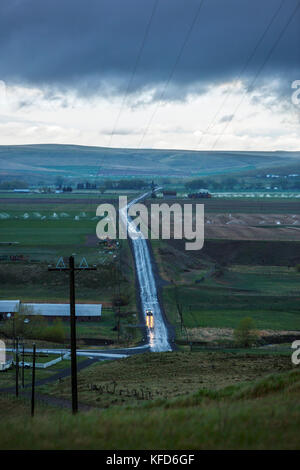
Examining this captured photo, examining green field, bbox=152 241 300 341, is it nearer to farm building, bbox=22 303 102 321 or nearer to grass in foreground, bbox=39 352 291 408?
farm building, bbox=22 303 102 321

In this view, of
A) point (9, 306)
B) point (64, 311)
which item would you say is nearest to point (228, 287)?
point (64, 311)

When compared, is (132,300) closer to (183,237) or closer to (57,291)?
(57,291)

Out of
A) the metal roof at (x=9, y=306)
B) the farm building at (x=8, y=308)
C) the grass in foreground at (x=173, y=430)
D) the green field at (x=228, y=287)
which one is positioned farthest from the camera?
the metal roof at (x=9, y=306)

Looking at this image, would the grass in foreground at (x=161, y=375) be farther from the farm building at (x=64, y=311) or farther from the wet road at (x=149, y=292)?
the farm building at (x=64, y=311)

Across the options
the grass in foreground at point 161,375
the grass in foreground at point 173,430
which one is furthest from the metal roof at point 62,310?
the grass in foreground at point 173,430

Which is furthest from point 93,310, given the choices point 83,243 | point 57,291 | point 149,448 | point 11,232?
point 11,232

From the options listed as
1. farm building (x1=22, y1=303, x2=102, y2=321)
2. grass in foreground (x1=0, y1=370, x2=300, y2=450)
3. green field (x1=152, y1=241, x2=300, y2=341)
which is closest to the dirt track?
green field (x1=152, y1=241, x2=300, y2=341)
